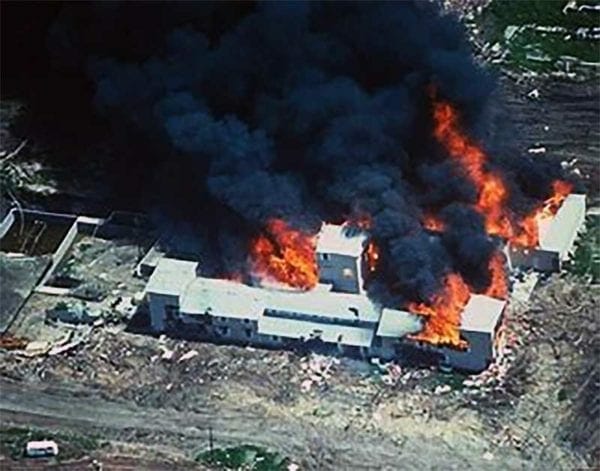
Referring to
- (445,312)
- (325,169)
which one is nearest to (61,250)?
(325,169)

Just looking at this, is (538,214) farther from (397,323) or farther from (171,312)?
(171,312)

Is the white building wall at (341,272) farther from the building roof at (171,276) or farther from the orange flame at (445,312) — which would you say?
the building roof at (171,276)

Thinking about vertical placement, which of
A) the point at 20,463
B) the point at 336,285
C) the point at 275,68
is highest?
the point at 275,68

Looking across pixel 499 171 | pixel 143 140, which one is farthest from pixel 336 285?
pixel 143 140

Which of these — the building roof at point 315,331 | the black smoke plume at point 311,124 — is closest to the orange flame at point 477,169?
the black smoke plume at point 311,124

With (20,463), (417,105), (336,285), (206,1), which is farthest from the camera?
(206,1)

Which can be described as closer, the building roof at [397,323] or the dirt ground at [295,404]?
the dirt ground at [295,404]

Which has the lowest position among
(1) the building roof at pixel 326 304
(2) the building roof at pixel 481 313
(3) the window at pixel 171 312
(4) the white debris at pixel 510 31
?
(3) the window at pixel 171 312

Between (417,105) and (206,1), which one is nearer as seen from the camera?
(417,105)

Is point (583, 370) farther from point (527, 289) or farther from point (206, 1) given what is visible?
point (206, 1)
